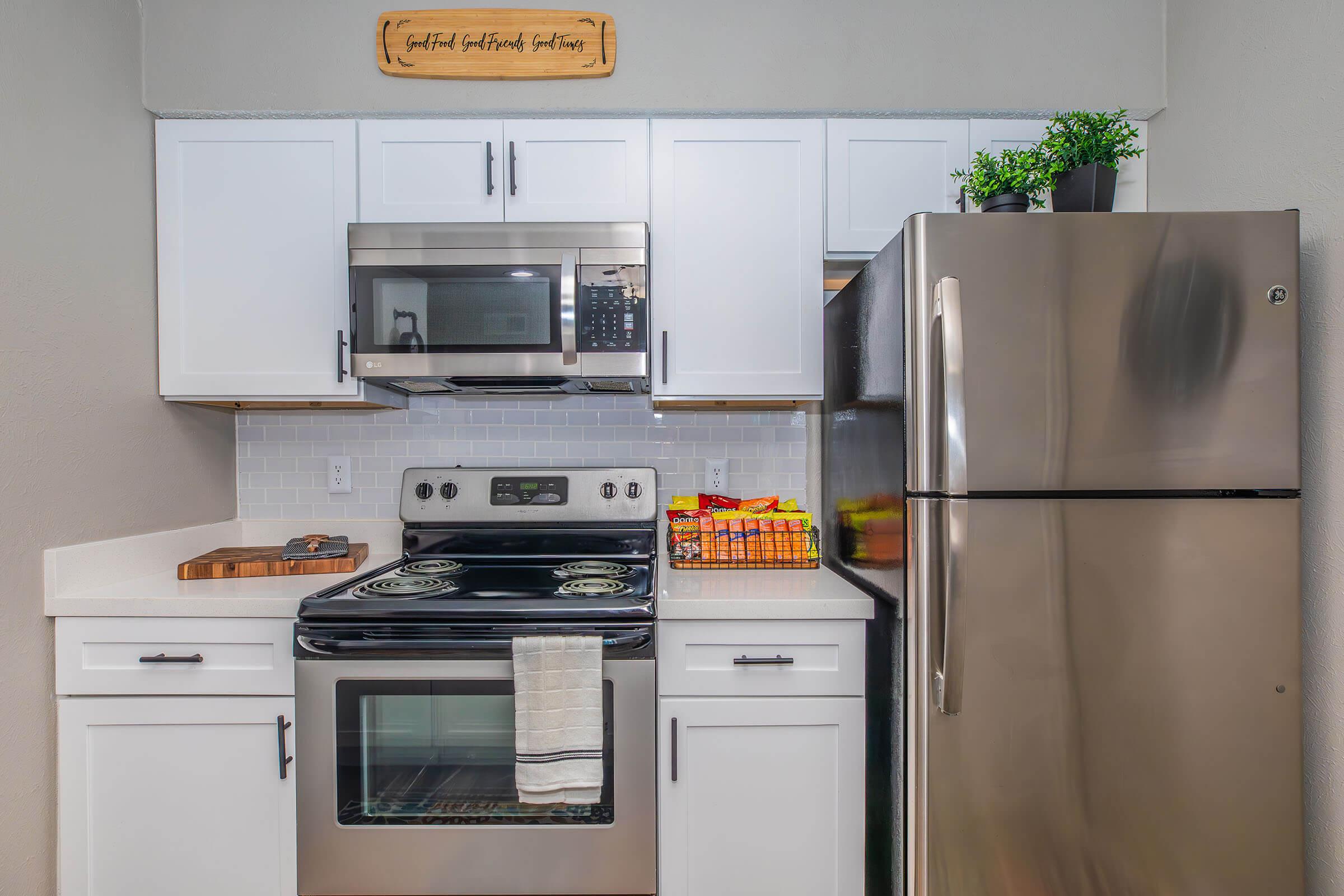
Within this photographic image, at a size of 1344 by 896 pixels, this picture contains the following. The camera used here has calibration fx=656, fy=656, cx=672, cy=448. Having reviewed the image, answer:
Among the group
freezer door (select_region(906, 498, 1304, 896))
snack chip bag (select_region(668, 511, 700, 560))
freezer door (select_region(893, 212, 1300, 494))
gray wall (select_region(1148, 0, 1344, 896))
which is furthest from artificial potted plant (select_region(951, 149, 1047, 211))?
snack chip bag (select_region(668, 511, 700, 560))

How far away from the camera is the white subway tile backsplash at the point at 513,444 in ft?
7.07

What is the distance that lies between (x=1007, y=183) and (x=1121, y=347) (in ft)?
1.49

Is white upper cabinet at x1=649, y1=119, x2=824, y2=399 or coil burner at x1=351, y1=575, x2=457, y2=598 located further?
white upper cabinet at x1=649, y1=119, x2=824, y2=399

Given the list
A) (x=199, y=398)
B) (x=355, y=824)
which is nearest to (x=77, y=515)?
(x=199, y=398)

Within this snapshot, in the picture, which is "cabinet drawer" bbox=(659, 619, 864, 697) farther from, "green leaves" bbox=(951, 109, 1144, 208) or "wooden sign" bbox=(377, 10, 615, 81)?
"wooden sign" bbox=(377, 10, 615, 81)

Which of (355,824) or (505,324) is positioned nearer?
(355,824)

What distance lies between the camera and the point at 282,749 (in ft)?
4.91

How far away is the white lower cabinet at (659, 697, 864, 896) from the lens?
1499mm

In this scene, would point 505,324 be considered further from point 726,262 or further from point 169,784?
point 169,784

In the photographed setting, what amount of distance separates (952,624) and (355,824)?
1375mm

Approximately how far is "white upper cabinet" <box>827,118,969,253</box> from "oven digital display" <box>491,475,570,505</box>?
1083 mm

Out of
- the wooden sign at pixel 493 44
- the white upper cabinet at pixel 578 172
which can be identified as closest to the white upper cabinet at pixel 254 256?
the wooden sign at pixel 493 44

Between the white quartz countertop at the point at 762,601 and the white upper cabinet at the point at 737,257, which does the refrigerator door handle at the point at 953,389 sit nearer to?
the white quartz countertop at the point at 762,601

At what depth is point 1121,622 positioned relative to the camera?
1.26 metres
